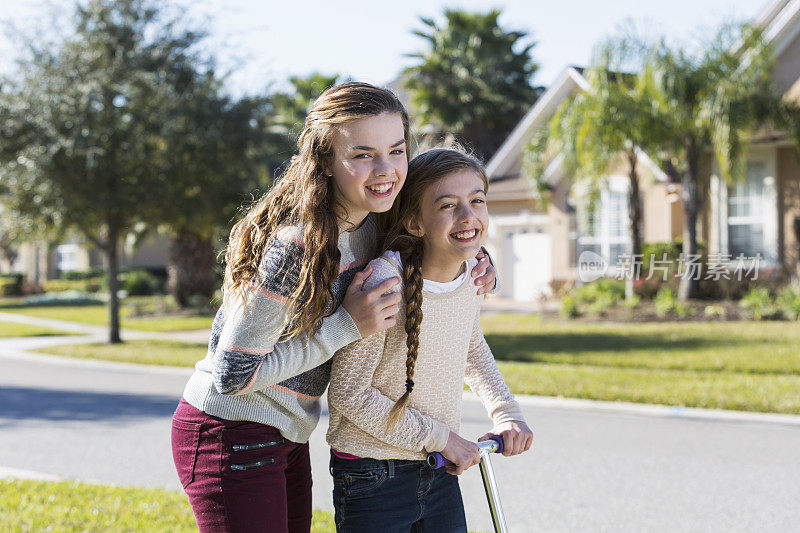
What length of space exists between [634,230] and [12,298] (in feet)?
92.9

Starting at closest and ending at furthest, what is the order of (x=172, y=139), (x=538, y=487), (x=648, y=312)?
(x=538, y=487) < (x=172, y=139) < (x=648, y=312)

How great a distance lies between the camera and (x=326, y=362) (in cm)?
237

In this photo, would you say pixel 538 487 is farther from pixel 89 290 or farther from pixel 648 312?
pixel 89 290

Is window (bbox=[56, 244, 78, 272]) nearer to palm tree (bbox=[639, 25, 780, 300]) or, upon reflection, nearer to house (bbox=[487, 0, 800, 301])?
house (bbox=[487, 0, 800, 301])

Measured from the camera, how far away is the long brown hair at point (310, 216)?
2137 millimetres

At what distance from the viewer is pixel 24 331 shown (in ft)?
65.2

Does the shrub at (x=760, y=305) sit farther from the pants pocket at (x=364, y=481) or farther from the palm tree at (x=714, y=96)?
the pants pocket at (x=364, y=481)

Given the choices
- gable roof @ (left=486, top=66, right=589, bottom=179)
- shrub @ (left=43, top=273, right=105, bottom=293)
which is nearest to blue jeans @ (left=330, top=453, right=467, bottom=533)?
gable roof @ (left=486, top=66, right=589, bottom=179)

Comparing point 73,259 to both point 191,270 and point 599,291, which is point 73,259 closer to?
point 191,270

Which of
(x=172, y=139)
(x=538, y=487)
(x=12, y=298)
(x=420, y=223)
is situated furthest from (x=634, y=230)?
(x=12, y=298)

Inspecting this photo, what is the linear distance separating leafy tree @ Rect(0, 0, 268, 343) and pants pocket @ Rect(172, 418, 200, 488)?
498 inches

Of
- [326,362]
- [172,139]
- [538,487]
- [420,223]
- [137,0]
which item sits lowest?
[538,487]

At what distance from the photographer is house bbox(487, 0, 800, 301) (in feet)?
57.3

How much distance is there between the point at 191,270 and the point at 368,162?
78.1 feet
